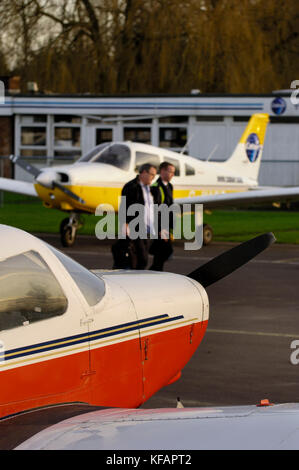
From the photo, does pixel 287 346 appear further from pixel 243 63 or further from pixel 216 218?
pixel 243 63

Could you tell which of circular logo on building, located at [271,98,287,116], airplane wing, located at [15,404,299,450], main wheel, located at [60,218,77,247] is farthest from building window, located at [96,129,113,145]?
airplane wing, located at [15,404,299,450]

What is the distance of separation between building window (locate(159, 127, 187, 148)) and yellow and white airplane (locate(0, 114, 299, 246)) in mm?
Result: 18528

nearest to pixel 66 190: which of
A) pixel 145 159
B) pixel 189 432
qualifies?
pixel 145 159

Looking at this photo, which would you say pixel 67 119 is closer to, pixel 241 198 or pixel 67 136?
pixel 67 136

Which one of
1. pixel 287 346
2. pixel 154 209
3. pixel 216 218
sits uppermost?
pixel 154 209

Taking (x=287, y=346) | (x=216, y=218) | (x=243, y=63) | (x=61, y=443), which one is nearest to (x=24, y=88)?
(x=243, y=63)

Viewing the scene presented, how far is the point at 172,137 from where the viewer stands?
4309 cm

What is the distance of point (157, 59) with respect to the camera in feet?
142

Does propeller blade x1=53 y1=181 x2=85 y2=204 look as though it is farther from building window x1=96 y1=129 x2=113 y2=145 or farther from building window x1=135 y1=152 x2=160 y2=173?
building window x1=96 y1=129 x2=113 y2=145

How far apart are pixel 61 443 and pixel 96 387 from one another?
2.11m

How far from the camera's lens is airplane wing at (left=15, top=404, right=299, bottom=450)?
3018 mm

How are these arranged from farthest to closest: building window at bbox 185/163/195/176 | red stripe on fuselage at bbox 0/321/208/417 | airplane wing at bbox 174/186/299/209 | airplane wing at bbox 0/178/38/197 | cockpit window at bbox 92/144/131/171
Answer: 1. airplane wing at bbox 0/178/38/197
2. building window at bbox 185/163/195/176
3. airplane wing at bbox 174/186/299/209
4. cockpit window at bbox 92/144/131/171
5. red stripe on fuselage at bbox 0/321/208/417

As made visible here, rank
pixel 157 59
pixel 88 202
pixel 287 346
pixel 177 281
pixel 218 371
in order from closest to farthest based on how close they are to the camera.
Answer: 1. pixel 177 281
2. pixel 218 371
3. pixel 287 346
4. pixel 88 202
5. pixel 157 59

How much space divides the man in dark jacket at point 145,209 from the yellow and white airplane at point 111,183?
7.84 metres
